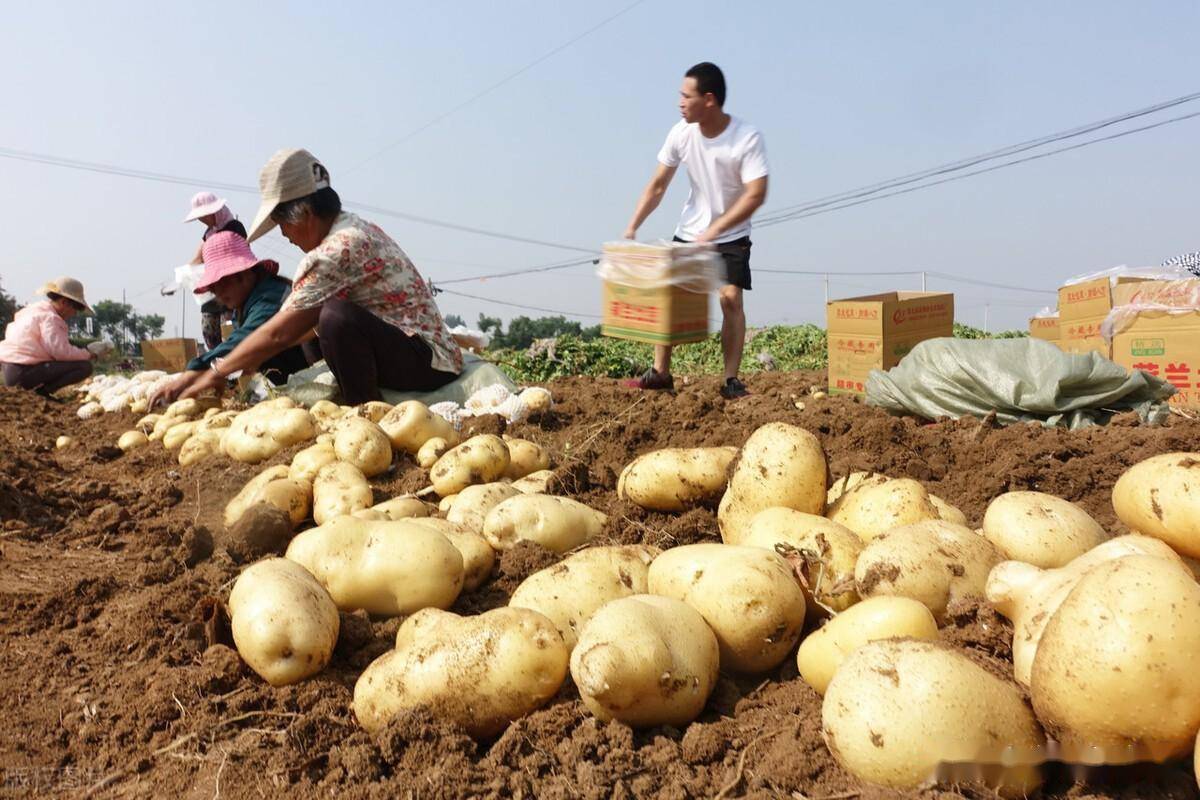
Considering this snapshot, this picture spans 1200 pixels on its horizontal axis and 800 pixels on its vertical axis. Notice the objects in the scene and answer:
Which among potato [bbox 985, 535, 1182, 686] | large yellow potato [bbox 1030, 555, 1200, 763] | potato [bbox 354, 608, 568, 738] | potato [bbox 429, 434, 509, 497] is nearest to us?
large yellow potato [bbox 1030, 555, 1200, 763]

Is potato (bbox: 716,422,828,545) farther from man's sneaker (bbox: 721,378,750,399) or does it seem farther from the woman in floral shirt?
man's sneaker (bbox: 721,378,750,399)

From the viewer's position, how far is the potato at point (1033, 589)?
5.30ft

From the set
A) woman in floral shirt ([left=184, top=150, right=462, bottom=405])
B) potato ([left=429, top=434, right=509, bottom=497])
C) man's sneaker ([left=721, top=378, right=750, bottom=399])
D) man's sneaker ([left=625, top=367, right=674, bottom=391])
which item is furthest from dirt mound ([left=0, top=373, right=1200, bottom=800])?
man's sneaker ([left=625, top=367, right=674, bottom=391])

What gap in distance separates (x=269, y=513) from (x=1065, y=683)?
248 cm

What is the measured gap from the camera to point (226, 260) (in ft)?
20.6

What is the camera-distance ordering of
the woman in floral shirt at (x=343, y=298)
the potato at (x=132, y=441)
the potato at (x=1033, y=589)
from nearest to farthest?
the potato at (x=1033, y=589), the woman in floral shirt at (x=343, y=298), the potato at (x=132, y=441)

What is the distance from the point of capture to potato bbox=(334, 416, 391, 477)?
3855mm

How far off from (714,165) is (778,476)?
390 cm

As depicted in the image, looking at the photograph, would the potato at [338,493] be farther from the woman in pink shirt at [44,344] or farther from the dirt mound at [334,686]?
the woman in pink shirt at [44,344]

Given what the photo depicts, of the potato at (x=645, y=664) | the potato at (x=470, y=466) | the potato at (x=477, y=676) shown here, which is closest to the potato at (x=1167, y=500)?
the potato at (x=645, y=664)

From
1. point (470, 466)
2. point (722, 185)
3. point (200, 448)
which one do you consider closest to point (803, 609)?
point (470, 466)

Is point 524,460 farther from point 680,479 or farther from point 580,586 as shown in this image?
point 580,586

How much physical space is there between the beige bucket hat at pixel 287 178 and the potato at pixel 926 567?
14.0 feet

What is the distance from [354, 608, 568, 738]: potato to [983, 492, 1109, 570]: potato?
3.81 feet
